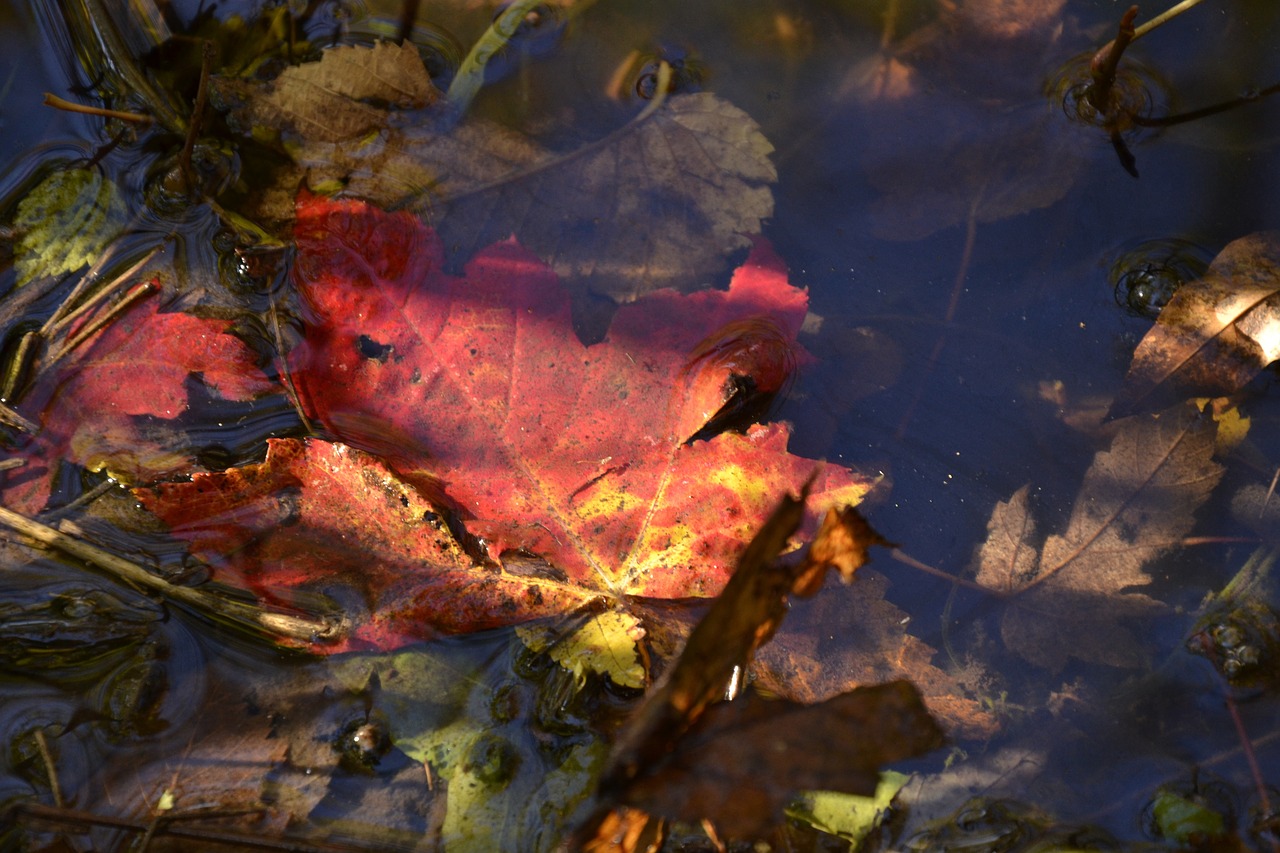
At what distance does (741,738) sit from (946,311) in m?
1.27

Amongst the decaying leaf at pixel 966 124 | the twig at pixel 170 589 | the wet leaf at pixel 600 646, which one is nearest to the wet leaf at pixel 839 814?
the wet leaf at pixel 600 646

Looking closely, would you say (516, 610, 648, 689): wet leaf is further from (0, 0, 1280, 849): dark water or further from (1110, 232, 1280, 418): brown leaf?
(1110, 232, 1280, 418): brown leaf

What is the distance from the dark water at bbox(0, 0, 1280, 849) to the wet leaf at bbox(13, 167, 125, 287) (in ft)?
0.22

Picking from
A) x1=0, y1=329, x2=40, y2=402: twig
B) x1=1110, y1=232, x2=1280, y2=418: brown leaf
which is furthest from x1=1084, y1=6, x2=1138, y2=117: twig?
x1=0, y1=329, x2=40, y2=402: twig

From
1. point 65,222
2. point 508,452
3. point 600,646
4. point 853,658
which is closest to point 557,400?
point 508,452

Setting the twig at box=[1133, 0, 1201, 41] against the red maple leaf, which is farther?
the twig at box=[1133, 0, 1201, 41]

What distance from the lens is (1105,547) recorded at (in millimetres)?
1952

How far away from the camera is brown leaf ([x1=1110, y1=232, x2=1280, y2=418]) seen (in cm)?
195

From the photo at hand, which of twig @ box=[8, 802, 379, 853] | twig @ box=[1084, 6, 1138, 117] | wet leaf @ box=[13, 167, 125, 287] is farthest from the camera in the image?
wet leaf @ box=[13, 167, 125, 287]

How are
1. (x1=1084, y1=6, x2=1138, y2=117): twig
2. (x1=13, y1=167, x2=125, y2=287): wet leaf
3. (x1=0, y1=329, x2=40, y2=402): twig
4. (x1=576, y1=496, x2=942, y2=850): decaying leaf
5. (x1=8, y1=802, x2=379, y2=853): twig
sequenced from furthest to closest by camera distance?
1. (x1=13, y1=167, x2=125, y2=287): wet leaf
2. (x1=0, y1=329, x2=40, y2=402): twig
3. (x1=1084, y1=6, x2=1138, y2=117): twig
4. (x1=8, y1=802, x2=379, y2=853): twig
5. (x1=576, y1=496, x2=942, y2=850): decaying leaf

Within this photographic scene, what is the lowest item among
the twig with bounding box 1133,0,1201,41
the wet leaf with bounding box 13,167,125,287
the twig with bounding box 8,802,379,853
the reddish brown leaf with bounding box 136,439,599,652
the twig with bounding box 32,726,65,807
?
the twig with bounding box 8,802,379,853

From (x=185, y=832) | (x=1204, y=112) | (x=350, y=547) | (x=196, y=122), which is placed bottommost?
(x=185, y=832)

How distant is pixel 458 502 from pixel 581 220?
30.4 inches

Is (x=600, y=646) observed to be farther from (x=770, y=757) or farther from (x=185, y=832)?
(x=185, y=832)
